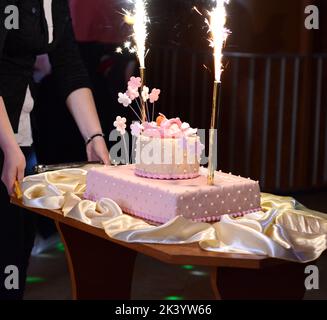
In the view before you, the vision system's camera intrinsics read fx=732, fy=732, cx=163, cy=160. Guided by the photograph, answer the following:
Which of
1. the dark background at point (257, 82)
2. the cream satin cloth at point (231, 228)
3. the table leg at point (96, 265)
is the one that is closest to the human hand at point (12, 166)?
the cream satin cloth at point (231, 228)

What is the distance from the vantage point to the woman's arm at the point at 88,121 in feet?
8.91

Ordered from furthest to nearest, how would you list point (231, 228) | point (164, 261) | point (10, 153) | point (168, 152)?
point (10, 153) → point (168, 152) → point (231, 228) → point (164, 261)

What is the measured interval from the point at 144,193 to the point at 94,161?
677 mm

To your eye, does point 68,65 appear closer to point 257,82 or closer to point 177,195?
point 177,195

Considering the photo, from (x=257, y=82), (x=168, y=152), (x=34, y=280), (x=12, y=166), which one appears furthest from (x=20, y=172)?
(x=257, y=82)

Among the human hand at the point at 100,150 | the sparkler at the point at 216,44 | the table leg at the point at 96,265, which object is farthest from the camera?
the human hand at the point at 100,150

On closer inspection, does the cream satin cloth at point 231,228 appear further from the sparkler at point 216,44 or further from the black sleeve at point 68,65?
the black sleeve at point 68,65

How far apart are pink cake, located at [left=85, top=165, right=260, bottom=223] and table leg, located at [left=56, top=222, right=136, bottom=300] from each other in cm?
28

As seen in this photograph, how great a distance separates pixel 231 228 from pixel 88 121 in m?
1.00

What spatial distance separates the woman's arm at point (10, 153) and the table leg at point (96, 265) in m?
0.22

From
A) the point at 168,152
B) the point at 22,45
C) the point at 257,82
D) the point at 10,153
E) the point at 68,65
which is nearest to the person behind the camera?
the point at 168,152

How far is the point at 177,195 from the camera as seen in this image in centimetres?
200

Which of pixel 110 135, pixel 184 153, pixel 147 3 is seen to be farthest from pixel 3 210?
pixel 147 3
